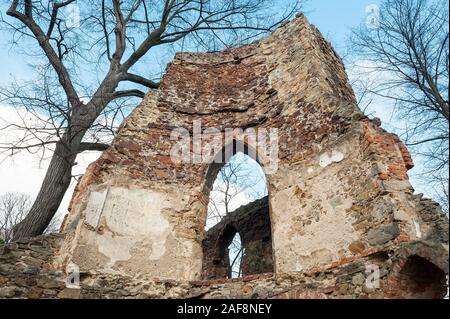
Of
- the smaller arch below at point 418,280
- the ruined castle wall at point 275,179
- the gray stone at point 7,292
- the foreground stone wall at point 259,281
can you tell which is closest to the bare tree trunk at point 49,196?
the ruined castle wall at point 275,179

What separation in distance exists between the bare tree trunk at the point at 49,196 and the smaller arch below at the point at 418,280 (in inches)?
212

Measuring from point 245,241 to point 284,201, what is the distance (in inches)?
159

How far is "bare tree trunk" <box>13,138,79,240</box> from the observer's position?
645cm

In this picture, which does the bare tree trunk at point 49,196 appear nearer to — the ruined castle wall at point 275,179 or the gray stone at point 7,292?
the ruined castle wall at point 275,179

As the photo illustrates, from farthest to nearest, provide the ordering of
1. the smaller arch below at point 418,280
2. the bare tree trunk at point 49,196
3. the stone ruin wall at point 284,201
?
the bare tree trunk at point 49,196, the stone ruin wall at point 284,201, the smaller arch below at point 418,280

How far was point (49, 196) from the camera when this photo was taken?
6.86 metres

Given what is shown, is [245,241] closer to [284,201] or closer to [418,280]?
[284,201]

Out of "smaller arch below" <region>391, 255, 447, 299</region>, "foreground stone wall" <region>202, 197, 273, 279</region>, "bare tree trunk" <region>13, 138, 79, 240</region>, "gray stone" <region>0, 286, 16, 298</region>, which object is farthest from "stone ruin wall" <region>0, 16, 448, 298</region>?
"foreground stone wall" <region>202, 197, 273, 279</region>

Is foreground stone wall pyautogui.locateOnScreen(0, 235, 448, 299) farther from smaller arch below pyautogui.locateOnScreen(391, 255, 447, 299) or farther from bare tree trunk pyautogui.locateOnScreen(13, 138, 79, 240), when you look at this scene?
bare tree trunk pyautogui.locateOnScreen(13, 138, 79, 240)

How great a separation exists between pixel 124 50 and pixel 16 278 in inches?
284

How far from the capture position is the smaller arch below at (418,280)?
378cm

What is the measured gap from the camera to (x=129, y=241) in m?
5.55

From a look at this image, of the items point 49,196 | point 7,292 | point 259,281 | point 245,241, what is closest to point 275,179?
point 259,281

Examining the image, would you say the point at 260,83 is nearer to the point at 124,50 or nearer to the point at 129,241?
the point at 129,241
